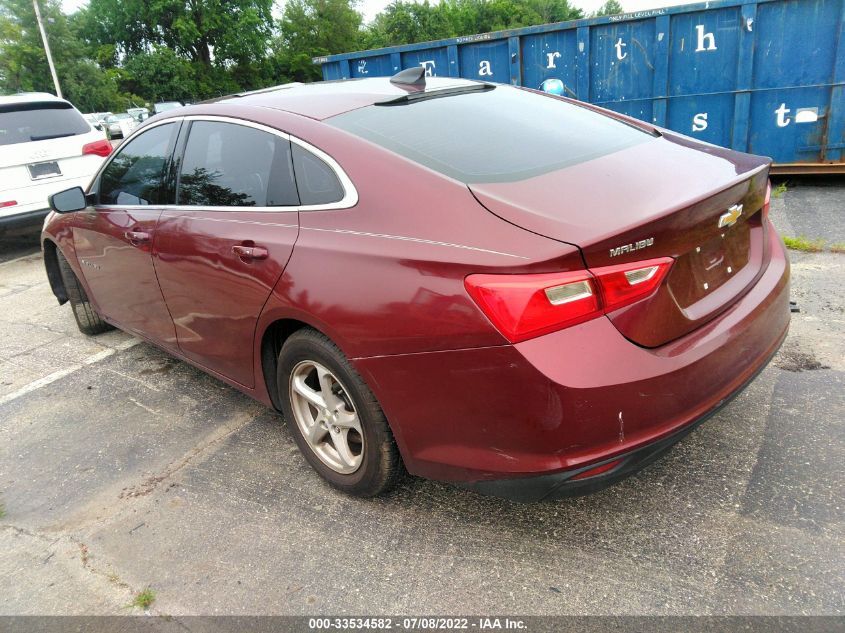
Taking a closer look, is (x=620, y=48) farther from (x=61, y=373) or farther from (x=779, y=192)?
(x=61, y=373)

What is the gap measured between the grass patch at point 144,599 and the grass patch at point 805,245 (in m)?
5.26

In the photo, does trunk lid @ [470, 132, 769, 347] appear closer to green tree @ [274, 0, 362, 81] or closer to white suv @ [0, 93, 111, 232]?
white suv @ [0, 93, 111, 232]

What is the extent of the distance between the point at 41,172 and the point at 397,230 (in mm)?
6943

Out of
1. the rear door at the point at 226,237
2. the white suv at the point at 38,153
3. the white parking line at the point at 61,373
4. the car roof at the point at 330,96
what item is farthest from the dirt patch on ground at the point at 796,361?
the white suv at the point at 38,153

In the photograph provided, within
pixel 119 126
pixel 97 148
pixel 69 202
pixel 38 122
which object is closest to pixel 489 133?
pixel 69 202

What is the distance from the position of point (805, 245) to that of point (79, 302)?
577 cm

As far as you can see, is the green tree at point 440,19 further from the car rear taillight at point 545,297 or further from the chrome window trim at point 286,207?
the car rear taillight at point 545,297

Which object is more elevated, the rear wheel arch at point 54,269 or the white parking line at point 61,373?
the rear wheel arch at point 54,269

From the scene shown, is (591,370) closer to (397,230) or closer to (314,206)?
(397,230)

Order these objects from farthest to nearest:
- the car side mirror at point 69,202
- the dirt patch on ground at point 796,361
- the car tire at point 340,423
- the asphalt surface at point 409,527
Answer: the car side mirror at point 69,202
the dirt patch on ground at point 796,361
the car tire at point 340,423
the asphalt surface at point 409,527

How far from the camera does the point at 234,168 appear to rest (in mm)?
2992

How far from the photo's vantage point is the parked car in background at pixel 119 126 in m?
25.3

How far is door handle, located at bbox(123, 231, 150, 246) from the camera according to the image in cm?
345

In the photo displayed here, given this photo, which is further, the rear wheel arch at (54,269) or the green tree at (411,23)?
the green tree at (411,23)
